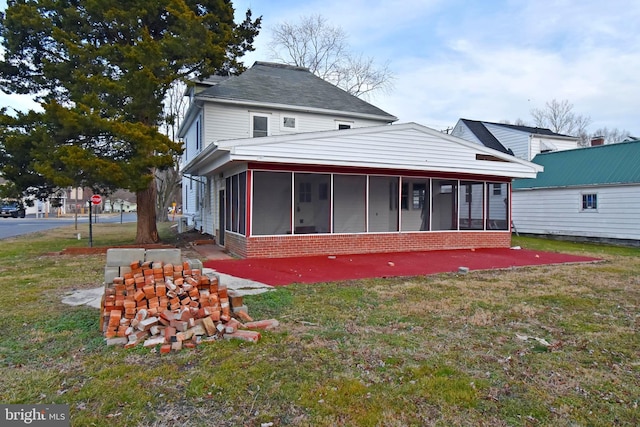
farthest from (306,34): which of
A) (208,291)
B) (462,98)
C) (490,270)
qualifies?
(208,291)

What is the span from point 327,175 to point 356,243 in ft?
7.03

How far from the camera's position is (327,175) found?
37.4 feet

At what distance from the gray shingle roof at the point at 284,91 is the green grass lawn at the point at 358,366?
32.7 feet

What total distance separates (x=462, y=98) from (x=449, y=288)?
25714 millimetres

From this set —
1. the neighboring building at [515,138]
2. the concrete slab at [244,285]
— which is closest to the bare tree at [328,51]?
the neighboring building at [515,138]

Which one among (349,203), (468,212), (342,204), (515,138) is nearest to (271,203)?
(342,204)

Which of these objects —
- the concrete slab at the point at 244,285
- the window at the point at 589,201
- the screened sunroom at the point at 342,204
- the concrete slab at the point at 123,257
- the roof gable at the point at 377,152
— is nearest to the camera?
the concrete slab at the point at 123,257

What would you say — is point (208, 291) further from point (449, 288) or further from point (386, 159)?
point (386, 159)

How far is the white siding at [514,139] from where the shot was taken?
21.8m

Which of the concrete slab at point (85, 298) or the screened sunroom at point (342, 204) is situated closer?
the concrete slab at point (85, 298)

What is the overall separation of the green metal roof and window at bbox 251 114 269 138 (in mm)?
12755

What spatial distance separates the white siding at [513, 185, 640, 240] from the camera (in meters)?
14.9

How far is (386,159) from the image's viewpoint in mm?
11352

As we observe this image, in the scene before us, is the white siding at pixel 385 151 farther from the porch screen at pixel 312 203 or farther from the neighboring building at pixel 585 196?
the neighboring building at pixel 585 196
